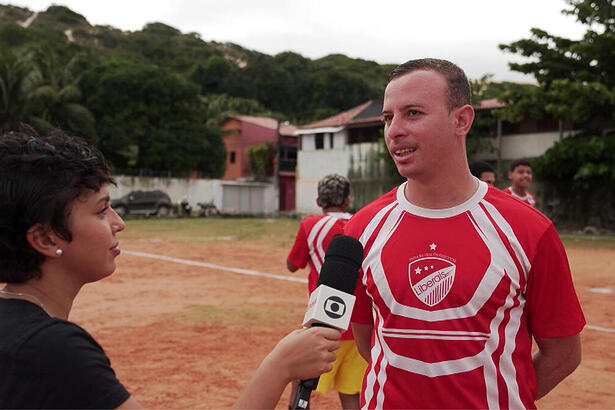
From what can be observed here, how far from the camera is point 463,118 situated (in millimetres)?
2879

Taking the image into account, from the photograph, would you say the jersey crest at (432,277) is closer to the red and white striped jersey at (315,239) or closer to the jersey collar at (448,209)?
the jersey collar at (448,209)

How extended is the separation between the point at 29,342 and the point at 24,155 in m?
0.58

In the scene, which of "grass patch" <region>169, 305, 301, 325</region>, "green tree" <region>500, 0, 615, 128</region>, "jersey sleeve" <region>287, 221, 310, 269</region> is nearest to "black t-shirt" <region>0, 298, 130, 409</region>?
"jersey sleeve" <region>287, 221, 310, 269</region>

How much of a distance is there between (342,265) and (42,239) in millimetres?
972

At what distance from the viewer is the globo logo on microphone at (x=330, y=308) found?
1.91 metres

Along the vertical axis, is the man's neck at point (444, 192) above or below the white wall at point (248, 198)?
above

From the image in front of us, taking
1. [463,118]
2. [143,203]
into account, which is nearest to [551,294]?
[463,118]

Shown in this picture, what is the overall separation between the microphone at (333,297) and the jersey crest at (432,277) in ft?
1.66

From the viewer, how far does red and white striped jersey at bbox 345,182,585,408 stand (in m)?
2.57

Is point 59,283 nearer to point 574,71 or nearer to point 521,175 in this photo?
point 521,175

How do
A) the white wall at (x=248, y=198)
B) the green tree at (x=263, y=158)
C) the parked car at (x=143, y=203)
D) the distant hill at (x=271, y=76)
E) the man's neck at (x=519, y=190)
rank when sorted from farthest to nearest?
the distant hill at (x=271, y=76), the green tree at (x=263, y=158), the white wall at (x=248, y=198), the parked car at (x=143, y=203), the man's neck at (x=519, y=190)

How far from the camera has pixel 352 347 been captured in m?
5.42

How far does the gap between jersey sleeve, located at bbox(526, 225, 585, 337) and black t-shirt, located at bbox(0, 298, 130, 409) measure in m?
1.71

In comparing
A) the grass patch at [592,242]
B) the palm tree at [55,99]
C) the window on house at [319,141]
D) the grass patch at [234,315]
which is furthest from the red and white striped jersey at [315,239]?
the window on house at [319,141]
